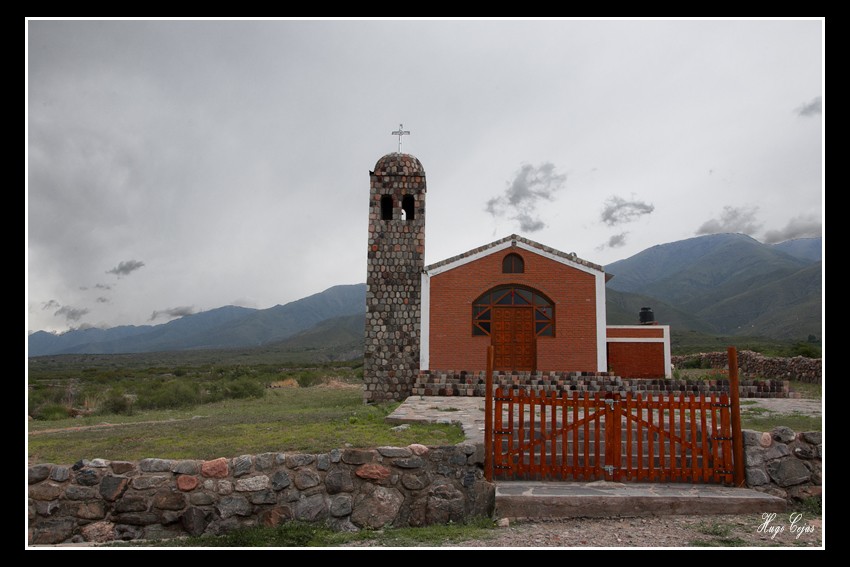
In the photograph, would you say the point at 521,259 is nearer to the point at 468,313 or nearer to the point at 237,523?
the point at 468,313

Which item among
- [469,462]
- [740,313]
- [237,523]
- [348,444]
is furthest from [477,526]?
[740,313]

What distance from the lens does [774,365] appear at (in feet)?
89.7

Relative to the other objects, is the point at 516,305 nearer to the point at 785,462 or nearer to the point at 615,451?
the point at 615,451

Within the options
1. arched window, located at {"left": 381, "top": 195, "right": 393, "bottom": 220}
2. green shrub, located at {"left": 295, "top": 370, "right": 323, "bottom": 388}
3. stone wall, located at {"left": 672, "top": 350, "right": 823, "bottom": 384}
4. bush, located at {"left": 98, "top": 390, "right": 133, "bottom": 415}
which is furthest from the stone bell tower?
green shrub, located at {"left": 295, "top": 370, "right": 323, "bottom": 388}

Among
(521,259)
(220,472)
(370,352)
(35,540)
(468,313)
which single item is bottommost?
(35,540)

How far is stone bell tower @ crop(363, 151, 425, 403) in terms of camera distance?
20000 millimetres

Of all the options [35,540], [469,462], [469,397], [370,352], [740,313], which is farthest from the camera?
[740,313]

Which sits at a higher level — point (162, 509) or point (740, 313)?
point (740, 313)

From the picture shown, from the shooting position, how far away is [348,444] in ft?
27.2

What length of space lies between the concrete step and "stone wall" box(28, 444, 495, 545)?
1.58 feet

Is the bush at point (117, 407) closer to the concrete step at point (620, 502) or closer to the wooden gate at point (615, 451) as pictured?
the wooden gate at point (615, 451)

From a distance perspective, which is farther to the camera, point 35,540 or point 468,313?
point 468,313

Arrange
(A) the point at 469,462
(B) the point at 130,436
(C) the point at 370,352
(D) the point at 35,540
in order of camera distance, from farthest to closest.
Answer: (C) the point at 370,352, (B) the point at 130,436, (A) the point at 469,462, (D) the point at 35,540

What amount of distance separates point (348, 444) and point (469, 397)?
9.20 metres
